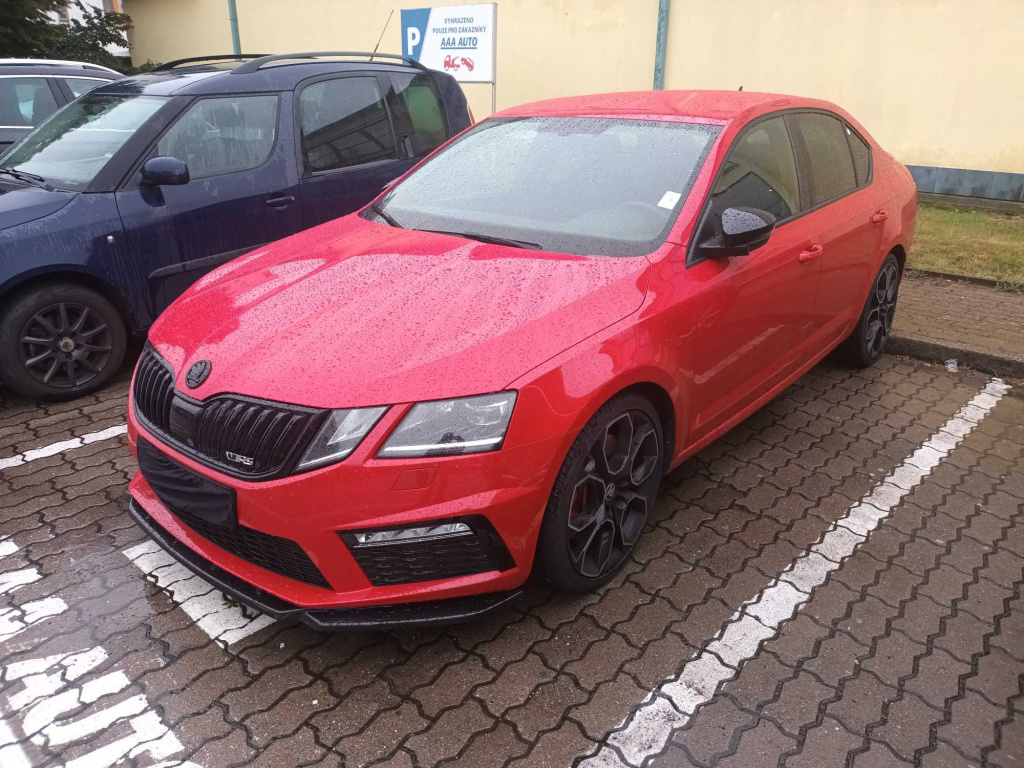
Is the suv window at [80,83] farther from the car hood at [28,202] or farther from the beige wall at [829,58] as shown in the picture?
the beige wall at [829,58]

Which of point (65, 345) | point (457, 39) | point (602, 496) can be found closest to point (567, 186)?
point (602, 496)

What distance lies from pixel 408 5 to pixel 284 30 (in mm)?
3768

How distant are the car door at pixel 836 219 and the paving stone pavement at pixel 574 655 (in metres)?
0.99

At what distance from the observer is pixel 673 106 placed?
11.6 ft

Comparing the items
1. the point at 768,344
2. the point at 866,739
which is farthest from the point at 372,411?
the point at 768,344

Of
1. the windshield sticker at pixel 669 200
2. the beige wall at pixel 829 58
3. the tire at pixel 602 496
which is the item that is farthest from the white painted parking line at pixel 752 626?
the beige wall at pixel 829 58

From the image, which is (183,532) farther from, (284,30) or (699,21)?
(284,30)

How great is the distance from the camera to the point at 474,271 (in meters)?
2.83

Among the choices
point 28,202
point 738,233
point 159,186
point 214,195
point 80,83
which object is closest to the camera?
point 738,233

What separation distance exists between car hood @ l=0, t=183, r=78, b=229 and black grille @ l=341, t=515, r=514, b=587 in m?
3.09

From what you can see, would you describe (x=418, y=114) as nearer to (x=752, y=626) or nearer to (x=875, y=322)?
(x=875, y=322)

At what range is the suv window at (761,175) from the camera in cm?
319

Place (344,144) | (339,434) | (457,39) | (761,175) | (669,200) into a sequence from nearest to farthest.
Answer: (339,434), (669,200), (761,175), (344,144), (457,39)

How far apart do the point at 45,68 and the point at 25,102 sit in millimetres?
371
